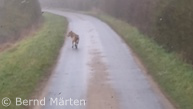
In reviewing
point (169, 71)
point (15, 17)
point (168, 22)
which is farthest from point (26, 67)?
point (15, 17)

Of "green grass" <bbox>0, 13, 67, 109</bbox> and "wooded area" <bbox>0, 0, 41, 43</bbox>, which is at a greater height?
"green grass" <bbox>0, 13, 67, 109</bbox>

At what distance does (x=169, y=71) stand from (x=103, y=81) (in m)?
2.88

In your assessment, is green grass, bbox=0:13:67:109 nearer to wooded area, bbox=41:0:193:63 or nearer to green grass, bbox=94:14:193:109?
green grass, bbox=94:14:193:109

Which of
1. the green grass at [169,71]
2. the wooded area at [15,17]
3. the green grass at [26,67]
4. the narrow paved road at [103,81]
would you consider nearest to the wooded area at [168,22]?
the green grass at [169,71]

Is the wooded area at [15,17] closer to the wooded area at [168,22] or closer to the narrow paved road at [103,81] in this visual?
the wooded area at [168,22]

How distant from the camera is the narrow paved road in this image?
40.1ft

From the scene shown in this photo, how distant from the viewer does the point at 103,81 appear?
15.0m

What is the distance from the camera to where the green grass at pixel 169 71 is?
1265 centimetres

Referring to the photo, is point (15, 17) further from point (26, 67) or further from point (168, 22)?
point (26, 67)

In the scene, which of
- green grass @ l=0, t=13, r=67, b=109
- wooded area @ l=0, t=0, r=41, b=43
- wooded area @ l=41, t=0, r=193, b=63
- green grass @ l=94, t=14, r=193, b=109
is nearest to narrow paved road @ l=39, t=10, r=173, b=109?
green grass @ l=94, t=14, r=193, b=109

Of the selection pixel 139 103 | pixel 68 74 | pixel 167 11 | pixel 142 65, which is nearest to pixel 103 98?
pixel 139 103

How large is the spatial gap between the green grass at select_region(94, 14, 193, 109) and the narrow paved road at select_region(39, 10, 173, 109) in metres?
0.44

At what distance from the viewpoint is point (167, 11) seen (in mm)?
20000

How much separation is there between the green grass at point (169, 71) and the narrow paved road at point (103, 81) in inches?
17.2
